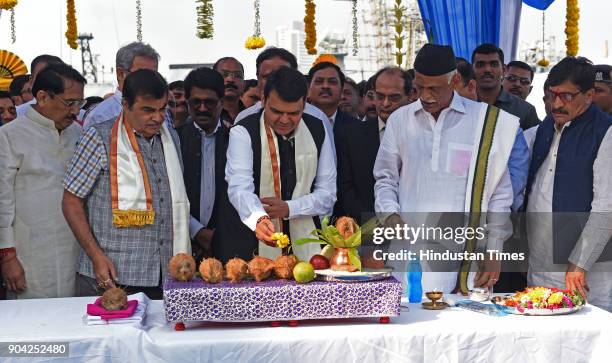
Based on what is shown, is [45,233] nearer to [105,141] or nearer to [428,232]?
[105,141]

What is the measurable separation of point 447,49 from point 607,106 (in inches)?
67.2

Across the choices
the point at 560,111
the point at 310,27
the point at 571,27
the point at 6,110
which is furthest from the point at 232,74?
the point at 571,27

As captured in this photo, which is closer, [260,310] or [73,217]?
[260,310]

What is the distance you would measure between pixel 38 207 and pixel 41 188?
3.5 inches

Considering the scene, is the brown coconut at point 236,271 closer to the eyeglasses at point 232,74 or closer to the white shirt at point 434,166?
the white shirt at point 434,166

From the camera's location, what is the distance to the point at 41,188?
4027 millimetres

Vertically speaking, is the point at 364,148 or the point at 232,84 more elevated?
the point at 232,84

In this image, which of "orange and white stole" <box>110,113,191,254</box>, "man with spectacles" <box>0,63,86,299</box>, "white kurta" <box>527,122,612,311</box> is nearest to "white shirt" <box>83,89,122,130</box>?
"man with spectacles" <box>0,63,86,299</box>

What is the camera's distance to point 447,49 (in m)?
3.95

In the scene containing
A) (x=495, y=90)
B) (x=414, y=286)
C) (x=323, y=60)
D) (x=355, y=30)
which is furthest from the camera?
(x=355, y=30)

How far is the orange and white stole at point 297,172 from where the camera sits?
3.81m

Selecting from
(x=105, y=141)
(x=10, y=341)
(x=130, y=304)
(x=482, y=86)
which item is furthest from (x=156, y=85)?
(x=482, y=86)

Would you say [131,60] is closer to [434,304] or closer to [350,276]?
[350,276]

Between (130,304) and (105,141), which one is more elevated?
(105,141)
